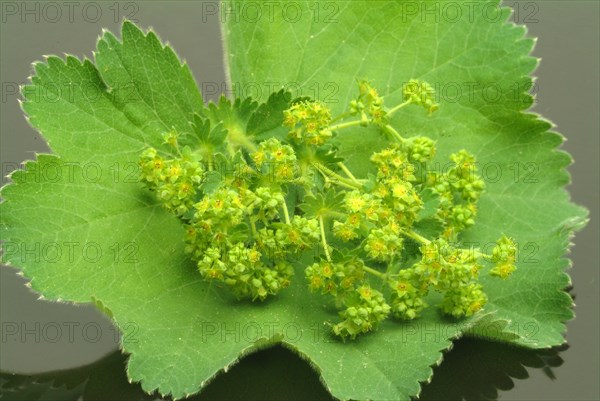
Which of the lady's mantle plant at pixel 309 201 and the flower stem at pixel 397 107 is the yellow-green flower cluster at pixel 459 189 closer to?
the lady's mantle plant at pixel 309 201

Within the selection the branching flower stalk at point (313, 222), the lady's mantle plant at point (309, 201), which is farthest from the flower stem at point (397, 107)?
the branching flower stalk at point (313, 222)

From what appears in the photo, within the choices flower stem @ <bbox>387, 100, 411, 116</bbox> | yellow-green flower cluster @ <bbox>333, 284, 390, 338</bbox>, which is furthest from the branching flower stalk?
flower stem @ <bbox>387, 100, 411, 116</bbox>

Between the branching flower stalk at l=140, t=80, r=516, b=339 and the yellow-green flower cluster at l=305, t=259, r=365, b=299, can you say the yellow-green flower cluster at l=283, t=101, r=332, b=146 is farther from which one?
the yellow-green flower cluster at l=305, t=259, r=365, b=299

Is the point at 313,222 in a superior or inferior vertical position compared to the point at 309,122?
inferior

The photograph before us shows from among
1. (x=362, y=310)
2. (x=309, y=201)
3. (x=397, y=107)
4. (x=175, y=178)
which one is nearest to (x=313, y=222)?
(x=309, y=201)

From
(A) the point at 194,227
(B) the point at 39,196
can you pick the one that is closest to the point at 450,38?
(A) the point at 194,227

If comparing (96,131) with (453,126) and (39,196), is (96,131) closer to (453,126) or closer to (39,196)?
(39,196)

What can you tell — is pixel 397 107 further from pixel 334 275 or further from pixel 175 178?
pixel 175 178
